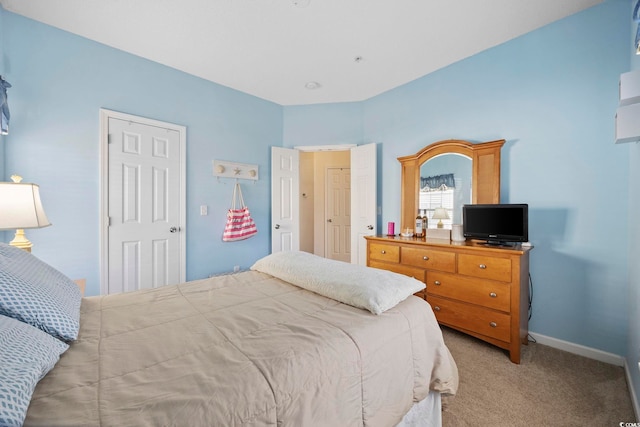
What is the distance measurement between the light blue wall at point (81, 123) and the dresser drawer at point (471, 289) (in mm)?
2548

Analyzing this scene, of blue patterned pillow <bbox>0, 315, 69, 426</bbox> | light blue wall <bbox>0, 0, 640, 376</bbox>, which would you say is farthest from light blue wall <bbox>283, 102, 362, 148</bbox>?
blue patterned pillow <bbox>0, 315, 69, 426</bbox>

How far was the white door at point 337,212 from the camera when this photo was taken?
5180 mm

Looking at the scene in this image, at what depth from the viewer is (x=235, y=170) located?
11.3ft

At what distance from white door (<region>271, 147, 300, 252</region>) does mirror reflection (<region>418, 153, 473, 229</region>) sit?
1.78 meters

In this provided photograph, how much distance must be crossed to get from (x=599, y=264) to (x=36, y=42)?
4912mm

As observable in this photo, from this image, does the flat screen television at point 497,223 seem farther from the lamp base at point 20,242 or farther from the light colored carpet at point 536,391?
the lamp base at point 20,242

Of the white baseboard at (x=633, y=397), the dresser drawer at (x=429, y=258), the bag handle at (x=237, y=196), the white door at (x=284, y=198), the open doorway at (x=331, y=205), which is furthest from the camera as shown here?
the open doorway at (x=331, y=205)

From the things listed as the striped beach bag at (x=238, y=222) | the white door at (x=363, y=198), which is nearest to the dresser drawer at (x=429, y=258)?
the white door at (x=363, y=198)

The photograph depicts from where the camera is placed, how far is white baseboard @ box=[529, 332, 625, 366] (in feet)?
6.32

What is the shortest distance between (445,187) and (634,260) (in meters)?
1.42

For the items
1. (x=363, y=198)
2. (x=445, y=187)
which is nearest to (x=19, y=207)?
(x=363, y=198)

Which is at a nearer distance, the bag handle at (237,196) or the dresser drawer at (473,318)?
the dresser drawer at (473,318)

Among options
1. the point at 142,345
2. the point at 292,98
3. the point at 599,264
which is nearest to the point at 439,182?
the point at 599,264

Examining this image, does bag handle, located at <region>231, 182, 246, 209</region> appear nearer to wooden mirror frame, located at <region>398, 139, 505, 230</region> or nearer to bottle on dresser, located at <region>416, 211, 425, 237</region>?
wooden mirror frame, located at <region>398, 139, 505, 230</region>
